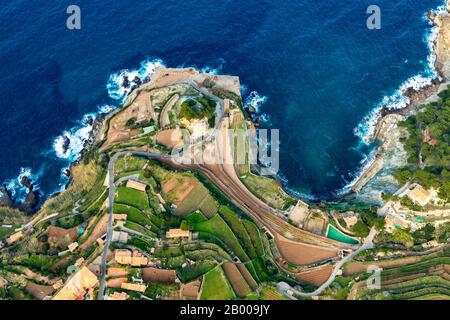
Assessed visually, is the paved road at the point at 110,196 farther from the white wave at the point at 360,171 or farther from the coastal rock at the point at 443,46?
the coastal rock at the point at 443,46

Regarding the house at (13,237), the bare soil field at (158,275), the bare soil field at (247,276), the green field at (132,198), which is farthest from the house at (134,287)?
the house at (13,237)

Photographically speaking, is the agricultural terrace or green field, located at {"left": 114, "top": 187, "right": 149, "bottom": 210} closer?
green field, located at {"left": 114, "top": 187, "right": 149, "bottom": 210}

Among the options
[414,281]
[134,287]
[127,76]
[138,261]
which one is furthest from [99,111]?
[414,281]

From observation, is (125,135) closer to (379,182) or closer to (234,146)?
(234,146)

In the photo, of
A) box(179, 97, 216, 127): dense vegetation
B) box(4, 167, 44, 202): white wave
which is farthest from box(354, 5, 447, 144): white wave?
box(4, 167, 44, 202): white wave

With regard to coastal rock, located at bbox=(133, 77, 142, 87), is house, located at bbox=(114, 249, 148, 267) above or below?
below

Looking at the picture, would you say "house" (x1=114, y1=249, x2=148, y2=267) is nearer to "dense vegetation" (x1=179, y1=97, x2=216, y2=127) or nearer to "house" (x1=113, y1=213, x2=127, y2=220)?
"house" (x1=113, y1=213, x2=127, y2=220)
